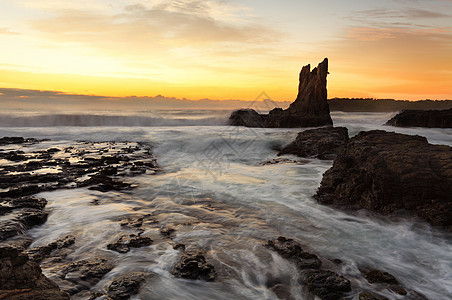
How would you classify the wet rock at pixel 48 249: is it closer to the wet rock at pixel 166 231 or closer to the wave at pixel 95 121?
the wet rock at pixel 166 231

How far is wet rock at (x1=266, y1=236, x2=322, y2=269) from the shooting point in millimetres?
3986

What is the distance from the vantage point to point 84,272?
3.58 meters

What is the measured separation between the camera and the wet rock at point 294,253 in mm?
3986

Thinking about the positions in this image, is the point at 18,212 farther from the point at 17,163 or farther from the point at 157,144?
the point at 157,144

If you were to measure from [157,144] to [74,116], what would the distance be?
77.6ft

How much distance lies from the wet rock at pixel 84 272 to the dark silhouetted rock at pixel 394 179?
492cm

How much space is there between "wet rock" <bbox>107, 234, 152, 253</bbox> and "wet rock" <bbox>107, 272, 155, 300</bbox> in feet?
2.53

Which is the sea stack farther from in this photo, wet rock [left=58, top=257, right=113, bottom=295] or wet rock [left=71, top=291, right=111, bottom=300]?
wet rock [left=71, top=291, right=111, bottom=300]

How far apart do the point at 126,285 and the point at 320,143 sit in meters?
10.9

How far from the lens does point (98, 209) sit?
6.18m

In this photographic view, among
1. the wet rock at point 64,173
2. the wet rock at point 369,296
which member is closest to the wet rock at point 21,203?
the wet rock at point 64,173

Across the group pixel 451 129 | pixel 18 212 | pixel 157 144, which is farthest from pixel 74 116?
pixel 451 129

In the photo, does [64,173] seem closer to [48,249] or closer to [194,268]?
[48,249]

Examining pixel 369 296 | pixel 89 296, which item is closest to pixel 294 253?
pixel 369 296
